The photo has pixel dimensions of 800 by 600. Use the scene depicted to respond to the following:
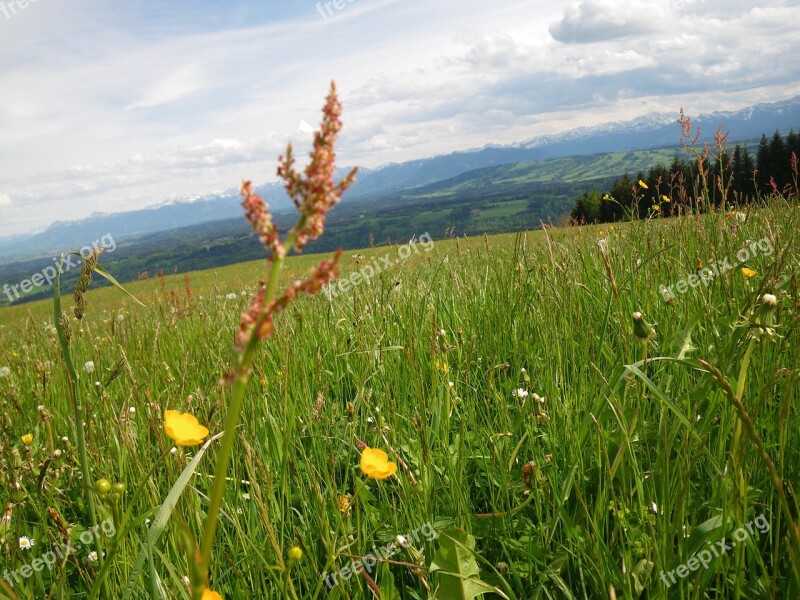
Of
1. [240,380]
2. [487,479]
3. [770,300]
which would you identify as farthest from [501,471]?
[240,380]

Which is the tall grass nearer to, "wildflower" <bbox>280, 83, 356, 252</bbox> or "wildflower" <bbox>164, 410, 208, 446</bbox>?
"wildflower" <bbox>164, 410, 208, 446</bbox>

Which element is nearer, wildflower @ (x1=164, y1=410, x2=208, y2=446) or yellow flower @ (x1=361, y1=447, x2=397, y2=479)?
wildflower @ (x1=164, y1=410, x2=208, y2=446)

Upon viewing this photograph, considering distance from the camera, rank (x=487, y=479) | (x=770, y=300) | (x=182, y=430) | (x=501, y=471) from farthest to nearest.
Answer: (x=487, y=479), (x=501, y=471), (x=770, y=300), (x=182, y=430)

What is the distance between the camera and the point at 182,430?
132 cm

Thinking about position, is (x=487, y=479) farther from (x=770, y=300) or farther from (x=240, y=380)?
(x=240, y=380)

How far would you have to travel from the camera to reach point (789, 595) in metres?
1.43

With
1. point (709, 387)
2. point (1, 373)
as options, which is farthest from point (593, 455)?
point (1, 373)

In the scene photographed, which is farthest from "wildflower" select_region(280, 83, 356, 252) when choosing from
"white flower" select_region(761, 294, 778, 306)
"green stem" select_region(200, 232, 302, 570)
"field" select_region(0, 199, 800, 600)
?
"white flower" select_region(761, 294, 778, 306)

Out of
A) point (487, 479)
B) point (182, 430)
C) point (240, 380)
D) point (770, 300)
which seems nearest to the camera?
point (240, 380)

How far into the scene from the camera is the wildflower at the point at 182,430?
1.28 m

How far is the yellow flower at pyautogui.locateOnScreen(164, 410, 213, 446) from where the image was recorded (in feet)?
4.19

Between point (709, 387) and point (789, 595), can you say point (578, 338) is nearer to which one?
point (709, 387)

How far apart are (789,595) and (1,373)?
535cm

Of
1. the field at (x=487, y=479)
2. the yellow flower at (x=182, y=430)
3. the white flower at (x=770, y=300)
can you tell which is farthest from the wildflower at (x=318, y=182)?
the white flower at (x=770, y=300)
